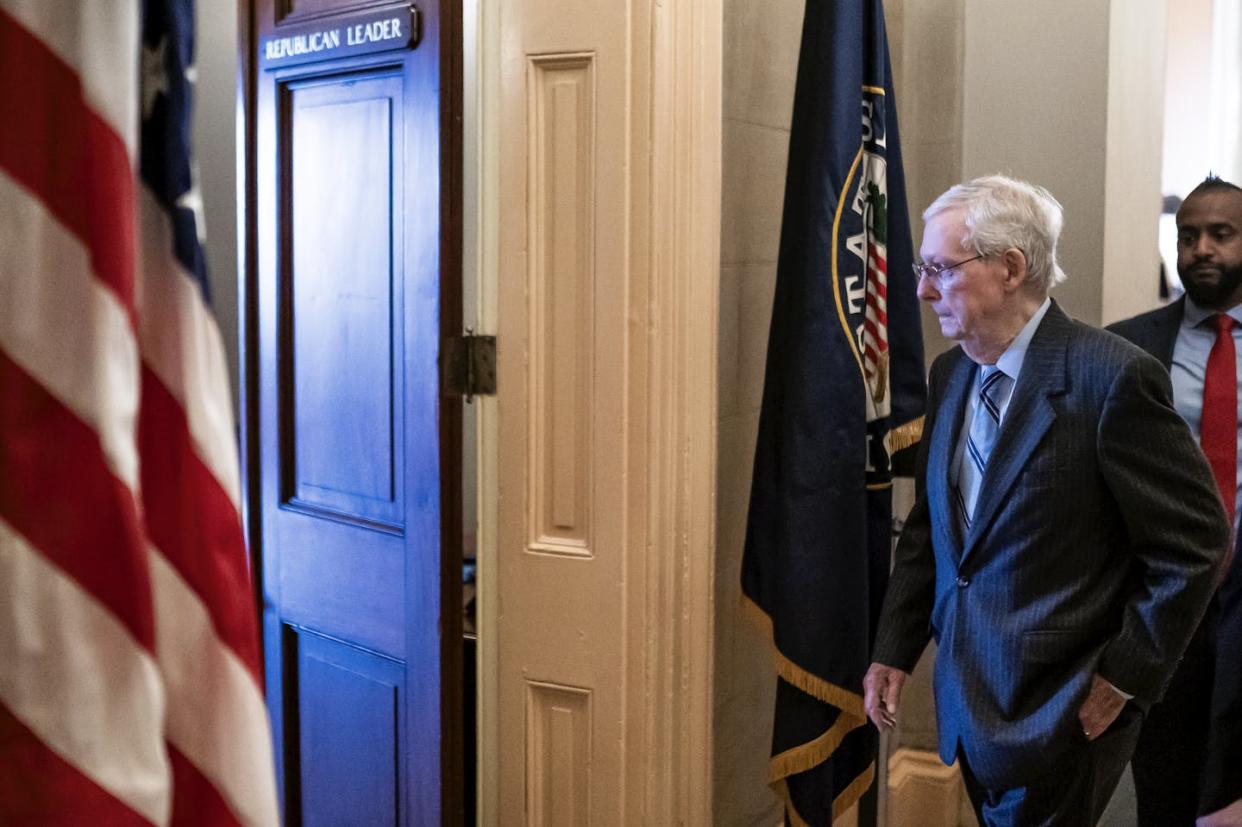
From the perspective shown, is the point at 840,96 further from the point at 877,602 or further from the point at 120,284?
the point at 120,284

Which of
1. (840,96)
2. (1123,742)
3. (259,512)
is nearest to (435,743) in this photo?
(259,512)

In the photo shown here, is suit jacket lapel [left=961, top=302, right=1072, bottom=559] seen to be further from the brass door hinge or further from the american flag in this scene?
the american flag

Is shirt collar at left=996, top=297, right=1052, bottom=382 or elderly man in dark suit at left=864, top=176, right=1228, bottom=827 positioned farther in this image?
shirt collar at left=996, top=297, right=1052, bottom=382

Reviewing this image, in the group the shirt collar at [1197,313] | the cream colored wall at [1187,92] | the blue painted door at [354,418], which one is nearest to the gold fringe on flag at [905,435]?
the shirt collar at [1197,313]

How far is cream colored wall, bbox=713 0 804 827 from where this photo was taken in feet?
8.18

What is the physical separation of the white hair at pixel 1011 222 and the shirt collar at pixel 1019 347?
6cm

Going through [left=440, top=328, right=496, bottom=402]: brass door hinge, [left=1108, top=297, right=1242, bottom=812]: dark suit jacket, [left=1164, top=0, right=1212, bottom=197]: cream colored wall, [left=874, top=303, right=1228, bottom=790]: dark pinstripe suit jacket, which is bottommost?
[left=1108, top=297, right=1242, bottom=812]: dark suit jacket

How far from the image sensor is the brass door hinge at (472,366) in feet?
7.61

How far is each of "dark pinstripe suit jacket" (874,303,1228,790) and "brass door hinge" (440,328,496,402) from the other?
2.85ft

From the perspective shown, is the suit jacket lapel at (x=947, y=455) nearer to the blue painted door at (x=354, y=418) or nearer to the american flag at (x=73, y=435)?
the blue painted door at (x=354, y=418)

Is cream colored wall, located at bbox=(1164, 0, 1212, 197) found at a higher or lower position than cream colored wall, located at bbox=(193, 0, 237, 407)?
higher

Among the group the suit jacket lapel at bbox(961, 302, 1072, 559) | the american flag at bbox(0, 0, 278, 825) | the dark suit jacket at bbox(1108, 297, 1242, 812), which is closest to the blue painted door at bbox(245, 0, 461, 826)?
the suit jacket lapel at bbox(961, 302, 1072, 559)

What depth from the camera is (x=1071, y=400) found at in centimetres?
205

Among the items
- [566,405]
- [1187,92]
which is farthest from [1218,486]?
[1187,92]
